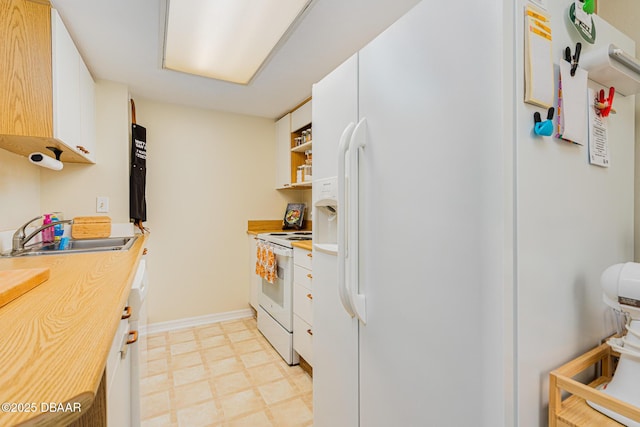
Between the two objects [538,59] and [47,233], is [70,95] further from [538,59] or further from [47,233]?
[538,59]

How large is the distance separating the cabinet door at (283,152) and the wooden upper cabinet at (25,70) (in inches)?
77.2

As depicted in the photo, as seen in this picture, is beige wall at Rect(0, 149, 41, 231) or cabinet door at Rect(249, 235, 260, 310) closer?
beige wall at Rect(0, 149, 41, 231)

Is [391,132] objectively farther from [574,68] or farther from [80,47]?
[80,47]

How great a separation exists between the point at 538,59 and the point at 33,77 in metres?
2.05

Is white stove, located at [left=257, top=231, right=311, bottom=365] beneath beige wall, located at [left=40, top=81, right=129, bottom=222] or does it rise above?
beneath

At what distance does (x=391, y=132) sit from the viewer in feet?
3.20

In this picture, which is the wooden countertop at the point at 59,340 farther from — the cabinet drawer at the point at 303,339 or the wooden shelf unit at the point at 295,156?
the wooden shelf unit at the point at 295,156

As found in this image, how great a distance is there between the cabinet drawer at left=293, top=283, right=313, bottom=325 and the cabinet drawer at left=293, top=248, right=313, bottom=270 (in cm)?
17

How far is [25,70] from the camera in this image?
4.65ft

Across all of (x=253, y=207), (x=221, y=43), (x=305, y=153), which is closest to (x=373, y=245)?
(x=221, y=43)

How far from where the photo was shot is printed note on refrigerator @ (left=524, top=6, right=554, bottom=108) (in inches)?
27.2

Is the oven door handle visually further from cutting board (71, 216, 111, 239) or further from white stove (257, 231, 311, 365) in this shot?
cutting board (71, 216, 111, 239)

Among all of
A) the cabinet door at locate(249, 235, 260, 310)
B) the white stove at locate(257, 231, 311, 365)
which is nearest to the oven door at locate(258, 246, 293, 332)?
the white stove at locate(257, 231, 311, 365)

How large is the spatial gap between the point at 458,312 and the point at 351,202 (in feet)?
1.62
